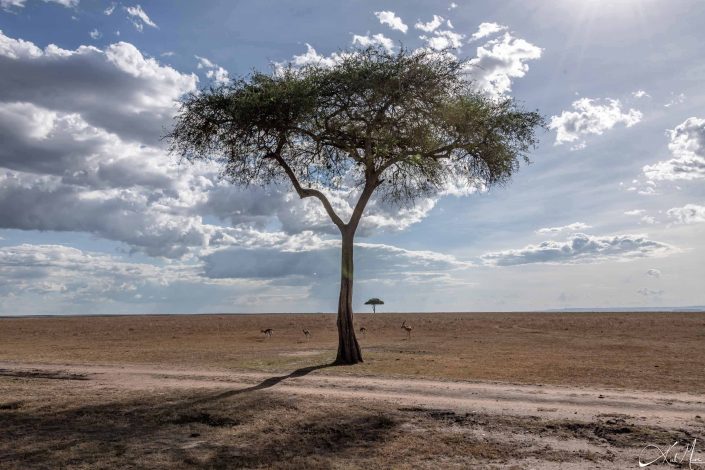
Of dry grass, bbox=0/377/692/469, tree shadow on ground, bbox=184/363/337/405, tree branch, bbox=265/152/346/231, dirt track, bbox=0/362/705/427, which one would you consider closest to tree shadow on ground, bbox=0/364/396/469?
dry grass, bbox=0/377/692/469

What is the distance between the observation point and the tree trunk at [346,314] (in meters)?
24.4

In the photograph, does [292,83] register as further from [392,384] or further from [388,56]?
[392,384]

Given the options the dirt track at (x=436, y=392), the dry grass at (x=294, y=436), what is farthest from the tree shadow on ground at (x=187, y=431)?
the dirt track at (x=436, y=392)

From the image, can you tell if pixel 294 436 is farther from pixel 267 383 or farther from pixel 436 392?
pixel 267 383

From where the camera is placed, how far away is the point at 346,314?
24844mm

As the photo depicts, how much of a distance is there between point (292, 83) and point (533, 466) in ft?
60.5

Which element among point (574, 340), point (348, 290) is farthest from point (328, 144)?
point (574, 340)

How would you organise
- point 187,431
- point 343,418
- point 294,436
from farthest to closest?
1. point 343,418
2. point 187,431
3. point 294,436

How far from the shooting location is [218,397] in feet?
50.0

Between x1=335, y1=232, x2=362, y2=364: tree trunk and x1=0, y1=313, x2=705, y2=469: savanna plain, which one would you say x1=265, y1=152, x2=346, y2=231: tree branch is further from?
x1=0, y1=313, x2=705, y2=469: savanna plain

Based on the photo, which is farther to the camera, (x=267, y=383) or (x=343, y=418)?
(x=267, y=383)

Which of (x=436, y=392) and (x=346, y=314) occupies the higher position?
(x=346, y=314)

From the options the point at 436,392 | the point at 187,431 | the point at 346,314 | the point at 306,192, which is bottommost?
the point at 187,431

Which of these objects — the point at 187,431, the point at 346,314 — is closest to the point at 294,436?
the point at 187,431
